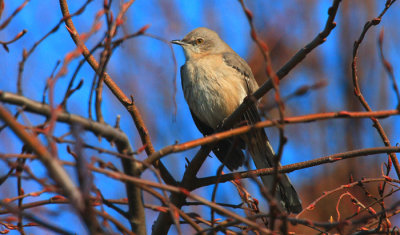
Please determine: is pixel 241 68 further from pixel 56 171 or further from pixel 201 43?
pixel 56 171

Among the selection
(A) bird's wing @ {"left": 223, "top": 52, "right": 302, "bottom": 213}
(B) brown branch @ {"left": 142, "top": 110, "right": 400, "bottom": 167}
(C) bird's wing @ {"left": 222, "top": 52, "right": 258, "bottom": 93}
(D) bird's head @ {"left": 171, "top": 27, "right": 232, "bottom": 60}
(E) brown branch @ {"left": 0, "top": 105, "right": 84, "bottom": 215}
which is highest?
(D) bird's head @ {"left": 171, "top": 27, "right": 232, "bottom": 60}

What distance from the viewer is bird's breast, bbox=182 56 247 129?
15.3ft

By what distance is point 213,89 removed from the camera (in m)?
4.67

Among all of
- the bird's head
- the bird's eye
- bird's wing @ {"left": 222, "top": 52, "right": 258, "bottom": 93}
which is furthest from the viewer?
the bird's eye

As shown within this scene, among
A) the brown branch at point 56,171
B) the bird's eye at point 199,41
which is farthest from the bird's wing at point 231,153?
the brown branch at point 56,171

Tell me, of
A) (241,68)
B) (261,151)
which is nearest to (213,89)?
(241,68)

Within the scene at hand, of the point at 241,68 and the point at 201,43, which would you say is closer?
the point at 241,68

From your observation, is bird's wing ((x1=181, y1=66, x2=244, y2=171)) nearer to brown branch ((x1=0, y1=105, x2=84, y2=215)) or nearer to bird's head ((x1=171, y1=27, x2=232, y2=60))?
bird's head ((x1=171, y1=27, x2=232, y2=60))

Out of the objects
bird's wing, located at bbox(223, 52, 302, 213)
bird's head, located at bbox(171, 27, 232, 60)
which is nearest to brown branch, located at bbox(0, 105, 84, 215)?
bird's wing, located at bbox(223, 52, 302, 213)

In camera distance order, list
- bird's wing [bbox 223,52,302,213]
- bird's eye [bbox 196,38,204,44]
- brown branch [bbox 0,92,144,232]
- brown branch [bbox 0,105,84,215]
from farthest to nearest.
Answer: bird's eye [bbox 196,38,204,44] < bird's wing [bbox 223,52,302,213] < brown branch [bbox 0,92,144,232] < brown branch [bbox 0,105,84,215]

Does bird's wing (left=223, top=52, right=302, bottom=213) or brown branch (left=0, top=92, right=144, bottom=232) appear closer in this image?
brown branch (left=0, top=92, right=144, bottom=232)

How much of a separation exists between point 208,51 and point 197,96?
0.92m

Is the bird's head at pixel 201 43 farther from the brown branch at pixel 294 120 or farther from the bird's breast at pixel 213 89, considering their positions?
the brown branch at pixel 294 120

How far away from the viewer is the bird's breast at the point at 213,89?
4656mm
